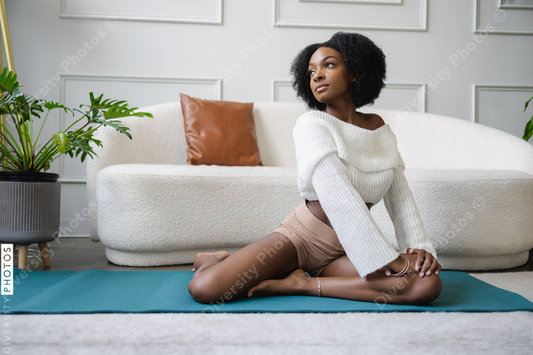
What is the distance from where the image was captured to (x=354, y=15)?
106 inches

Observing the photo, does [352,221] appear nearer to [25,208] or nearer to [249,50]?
[25,208]

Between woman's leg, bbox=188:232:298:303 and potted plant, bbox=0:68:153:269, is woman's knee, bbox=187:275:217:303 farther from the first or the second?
potted plant, bbox=0:68:153:269

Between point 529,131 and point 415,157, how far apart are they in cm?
73

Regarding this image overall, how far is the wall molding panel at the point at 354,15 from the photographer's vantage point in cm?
266

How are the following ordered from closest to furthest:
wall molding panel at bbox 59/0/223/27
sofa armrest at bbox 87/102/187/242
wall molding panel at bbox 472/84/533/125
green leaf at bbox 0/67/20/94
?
green leaf at bbox 0/67/20/94 < sofa armrest at bbox 87/102/187/242 < wall molding panel at bbox 59/0/223/27 < wall molding panel at bbox 472/84/533/125

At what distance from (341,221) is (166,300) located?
550 mm

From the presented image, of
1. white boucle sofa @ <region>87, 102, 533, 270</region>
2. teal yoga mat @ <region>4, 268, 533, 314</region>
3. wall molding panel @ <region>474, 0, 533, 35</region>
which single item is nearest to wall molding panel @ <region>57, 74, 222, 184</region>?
white boucle sofa @ <region>87, 102, 533, 270</region>

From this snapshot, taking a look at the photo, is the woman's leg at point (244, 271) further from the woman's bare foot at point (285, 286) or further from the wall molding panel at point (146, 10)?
the wall molding panel at point (146, 10)

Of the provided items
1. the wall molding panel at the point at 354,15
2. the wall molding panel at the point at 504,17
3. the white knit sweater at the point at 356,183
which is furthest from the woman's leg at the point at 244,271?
the wall molding panel at the point at 504,17

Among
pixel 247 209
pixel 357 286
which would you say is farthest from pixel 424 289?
pixel 247 209

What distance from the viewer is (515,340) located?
0.90 m

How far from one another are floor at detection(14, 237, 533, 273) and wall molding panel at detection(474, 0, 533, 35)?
63.6 inches

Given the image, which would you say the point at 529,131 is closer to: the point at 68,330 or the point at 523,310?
the point at 523,310

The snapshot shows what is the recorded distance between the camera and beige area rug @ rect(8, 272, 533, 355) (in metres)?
0.84
